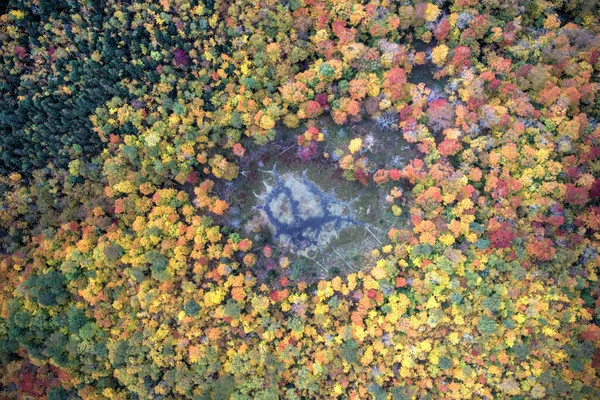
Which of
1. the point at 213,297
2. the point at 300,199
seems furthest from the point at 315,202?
the point at 213,297

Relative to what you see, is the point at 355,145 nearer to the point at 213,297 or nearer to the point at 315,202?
the point at 315,202

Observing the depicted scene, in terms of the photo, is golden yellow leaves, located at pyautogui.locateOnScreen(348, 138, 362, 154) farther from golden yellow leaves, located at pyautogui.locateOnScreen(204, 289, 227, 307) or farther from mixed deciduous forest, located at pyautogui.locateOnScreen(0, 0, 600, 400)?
golden yellow leaves, located at pyautogui.locateOnScreen(204, 289, 227, 307)

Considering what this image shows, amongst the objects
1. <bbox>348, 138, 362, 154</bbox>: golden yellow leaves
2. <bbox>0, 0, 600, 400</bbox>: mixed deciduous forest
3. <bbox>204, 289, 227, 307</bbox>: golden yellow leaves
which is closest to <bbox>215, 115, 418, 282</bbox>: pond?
<bbox>0, 0, 600, 400</bbox>: mixed deciduous forest

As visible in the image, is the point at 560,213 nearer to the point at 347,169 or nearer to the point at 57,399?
the point at 347,169

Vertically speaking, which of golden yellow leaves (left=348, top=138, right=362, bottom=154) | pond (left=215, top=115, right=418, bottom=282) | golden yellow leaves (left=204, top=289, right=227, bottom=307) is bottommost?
golden yellow leaves (left=204, top=289, right=227, bottom=307)

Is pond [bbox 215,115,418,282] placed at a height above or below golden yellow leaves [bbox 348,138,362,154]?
below

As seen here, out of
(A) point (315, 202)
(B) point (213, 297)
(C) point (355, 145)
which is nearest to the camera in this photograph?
(B) point (213, 297)

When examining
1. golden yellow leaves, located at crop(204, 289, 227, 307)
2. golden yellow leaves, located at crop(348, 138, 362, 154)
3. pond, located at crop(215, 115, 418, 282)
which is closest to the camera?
golden yellow leaves, located at crop(204, 289, 227, 307)

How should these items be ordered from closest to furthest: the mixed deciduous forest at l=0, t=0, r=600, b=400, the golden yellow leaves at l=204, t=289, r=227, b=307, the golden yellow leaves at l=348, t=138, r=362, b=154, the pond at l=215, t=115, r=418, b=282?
the mixed deciduous forest at l=0, t=0, r=600, b=400 → the golden yellow leaves at l=204, t=289, r=227, b=307 → the golden yellow leaves at l=348, t=138, r=362, b=154 → the pond at l=215, t=115, r=418, b=282
